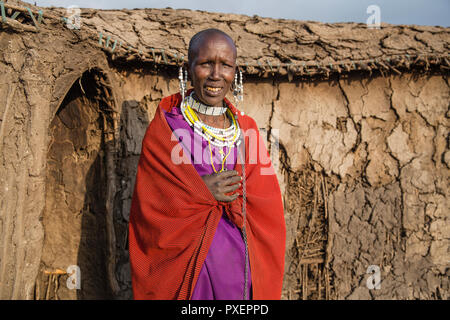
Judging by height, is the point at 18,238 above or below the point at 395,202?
below

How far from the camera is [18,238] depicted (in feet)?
6.62

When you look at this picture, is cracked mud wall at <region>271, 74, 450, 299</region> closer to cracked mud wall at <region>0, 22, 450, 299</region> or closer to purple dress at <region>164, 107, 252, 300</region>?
cracked mud wall at <region>0, 22, 450, 299</region>

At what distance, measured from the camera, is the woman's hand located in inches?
72.2

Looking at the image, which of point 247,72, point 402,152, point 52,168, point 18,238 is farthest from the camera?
point 402,152

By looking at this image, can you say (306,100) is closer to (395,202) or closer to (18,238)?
(395,202)

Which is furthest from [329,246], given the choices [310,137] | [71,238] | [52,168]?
[52,168]

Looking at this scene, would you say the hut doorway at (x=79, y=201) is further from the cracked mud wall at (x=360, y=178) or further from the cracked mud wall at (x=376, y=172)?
the cracked mud wall at (x=376, y=172)

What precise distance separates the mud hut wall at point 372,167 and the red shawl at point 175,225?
124cm

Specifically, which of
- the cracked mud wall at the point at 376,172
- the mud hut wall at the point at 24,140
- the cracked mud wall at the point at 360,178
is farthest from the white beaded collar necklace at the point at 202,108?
the cracked mud wall at the point at 376,172

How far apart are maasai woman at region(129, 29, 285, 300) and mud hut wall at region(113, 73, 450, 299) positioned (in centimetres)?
115

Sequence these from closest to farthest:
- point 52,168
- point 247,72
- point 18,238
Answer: point 18,238, point 52,168, point 247,72

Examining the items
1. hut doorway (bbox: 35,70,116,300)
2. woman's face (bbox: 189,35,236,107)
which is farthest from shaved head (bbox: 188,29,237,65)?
hut doorway (bbox: 35,70,116,300)
